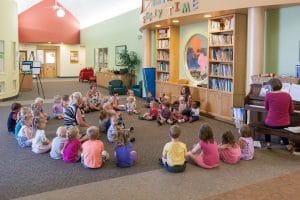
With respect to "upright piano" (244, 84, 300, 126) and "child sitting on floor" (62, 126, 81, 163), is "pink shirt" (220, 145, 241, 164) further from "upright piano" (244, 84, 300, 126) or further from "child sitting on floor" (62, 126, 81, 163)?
"child sitting on floor" (62, 126, 81, 163)

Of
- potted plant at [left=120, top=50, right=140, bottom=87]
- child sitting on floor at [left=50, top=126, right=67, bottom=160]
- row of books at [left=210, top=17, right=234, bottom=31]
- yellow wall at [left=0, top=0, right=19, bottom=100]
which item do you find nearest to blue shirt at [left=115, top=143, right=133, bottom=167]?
child sitting on floor at [left=50, top=126, right=67, bottom=160]

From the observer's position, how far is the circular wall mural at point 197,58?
929 centimetres

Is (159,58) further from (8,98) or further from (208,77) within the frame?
(8,98)


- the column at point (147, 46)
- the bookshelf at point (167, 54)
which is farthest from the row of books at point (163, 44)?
the column at point (147, 46)

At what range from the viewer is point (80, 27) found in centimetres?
2250

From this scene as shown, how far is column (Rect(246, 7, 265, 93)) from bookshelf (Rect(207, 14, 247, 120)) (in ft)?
2.16

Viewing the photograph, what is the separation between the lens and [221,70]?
27.2ft

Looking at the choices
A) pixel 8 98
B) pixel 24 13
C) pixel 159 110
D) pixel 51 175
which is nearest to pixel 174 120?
pixel 159 110

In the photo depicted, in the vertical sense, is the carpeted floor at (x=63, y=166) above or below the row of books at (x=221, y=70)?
below

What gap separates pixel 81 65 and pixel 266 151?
20.1m

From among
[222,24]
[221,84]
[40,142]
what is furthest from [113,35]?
[40,142]

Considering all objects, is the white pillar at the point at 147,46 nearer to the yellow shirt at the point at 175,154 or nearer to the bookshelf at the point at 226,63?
the bookshelf at the point at 226,63

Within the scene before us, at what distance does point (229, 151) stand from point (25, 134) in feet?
11.1

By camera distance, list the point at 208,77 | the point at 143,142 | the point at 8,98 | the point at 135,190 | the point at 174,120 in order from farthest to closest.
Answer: the point at 8,98 → the point at 208,77 → the point at 174,120 → the point at 143,142 → the point at 135,190
